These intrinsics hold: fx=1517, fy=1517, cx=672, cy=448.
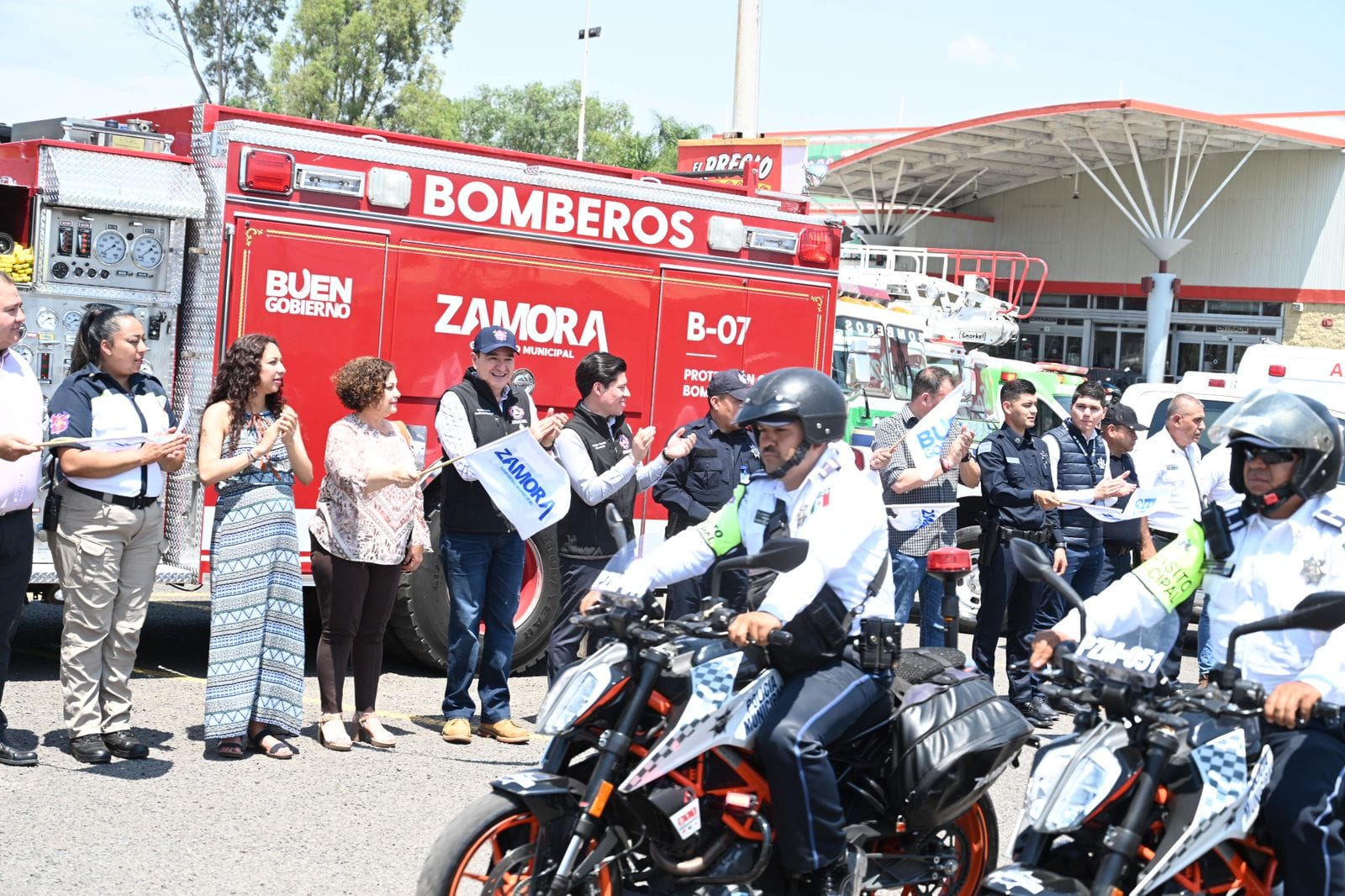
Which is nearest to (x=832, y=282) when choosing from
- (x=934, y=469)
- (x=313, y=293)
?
(x=934, y=469)

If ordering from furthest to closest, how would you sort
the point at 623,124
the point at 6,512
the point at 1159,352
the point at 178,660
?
the point at 623,124, the point at 1159,352, the point at 178,660, the point at 6,512

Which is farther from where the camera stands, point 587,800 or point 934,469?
point 934,469

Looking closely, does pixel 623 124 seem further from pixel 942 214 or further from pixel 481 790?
pixel 481 790

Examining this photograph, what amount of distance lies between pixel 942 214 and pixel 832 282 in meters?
24.8

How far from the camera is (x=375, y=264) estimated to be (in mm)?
8133

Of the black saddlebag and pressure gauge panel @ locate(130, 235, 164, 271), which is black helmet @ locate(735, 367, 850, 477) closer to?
the black saddlebag

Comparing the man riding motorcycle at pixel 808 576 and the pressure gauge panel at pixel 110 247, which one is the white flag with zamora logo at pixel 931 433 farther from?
the pressure gauge panel at pixel 110 247

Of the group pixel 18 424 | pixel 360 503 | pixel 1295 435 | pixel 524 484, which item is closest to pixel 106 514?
pixel 18 424

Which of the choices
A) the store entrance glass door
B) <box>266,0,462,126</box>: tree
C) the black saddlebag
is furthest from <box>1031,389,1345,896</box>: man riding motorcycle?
<box>266,0,462,126</box>: tree

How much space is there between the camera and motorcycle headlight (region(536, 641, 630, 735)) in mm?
4230

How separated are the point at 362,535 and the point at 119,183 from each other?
239cm

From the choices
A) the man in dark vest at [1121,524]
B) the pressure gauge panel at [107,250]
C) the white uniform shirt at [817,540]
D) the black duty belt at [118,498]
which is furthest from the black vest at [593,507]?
the man in dark vest at [1121,524]

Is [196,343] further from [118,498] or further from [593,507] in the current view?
[593,507]

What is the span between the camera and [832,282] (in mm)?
9977
